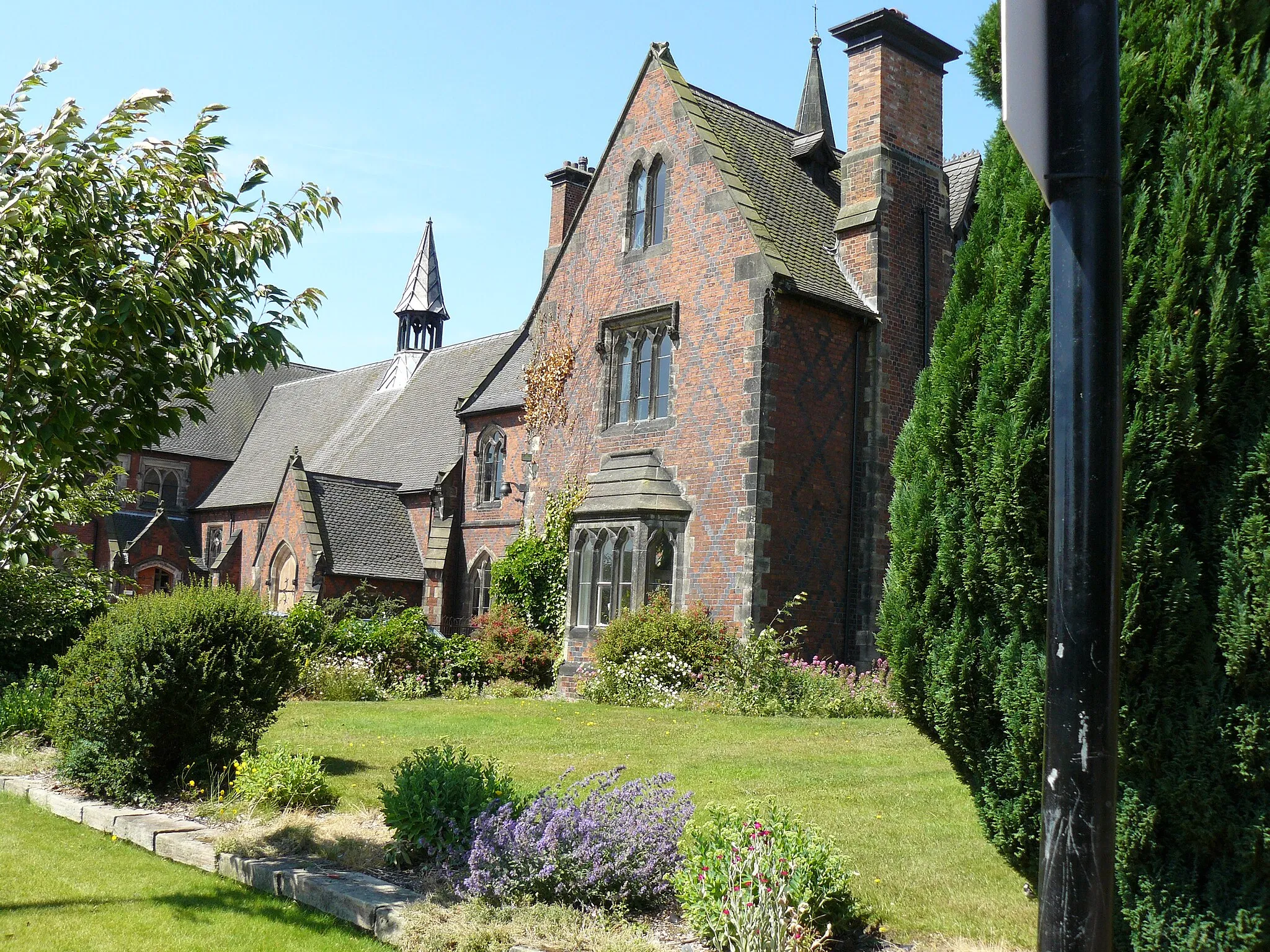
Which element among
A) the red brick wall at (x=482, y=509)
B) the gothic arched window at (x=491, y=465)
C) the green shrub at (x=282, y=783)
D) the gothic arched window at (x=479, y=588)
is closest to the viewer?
the green shrub at (x=282, y=783)

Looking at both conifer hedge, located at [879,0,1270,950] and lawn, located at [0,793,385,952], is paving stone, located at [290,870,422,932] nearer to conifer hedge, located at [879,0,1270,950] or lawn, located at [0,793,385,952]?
lawn, located at [0,793,385,952]

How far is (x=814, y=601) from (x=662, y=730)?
5.61m

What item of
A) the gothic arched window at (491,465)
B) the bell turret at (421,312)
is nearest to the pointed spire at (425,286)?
the bell turret at (421,312)

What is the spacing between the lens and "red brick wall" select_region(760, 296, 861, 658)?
1753cm

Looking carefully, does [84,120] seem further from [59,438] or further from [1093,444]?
[1093,444]

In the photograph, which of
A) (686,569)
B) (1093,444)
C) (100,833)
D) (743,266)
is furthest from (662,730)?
(1093,444)

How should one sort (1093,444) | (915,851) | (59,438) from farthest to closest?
(915,851), (59,438), (1093,444)

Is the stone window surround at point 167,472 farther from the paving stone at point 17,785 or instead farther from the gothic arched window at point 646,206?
the paving stone at point 17,785

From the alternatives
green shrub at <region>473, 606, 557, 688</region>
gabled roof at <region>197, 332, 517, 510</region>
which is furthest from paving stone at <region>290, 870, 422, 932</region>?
gabled roof at <region>197, 332, 517, 510</region>

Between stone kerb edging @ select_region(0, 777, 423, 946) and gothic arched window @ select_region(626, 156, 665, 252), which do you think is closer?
stone kerb edging @ select_region(0, 777, 423, 946)

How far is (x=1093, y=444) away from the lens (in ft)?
8.06

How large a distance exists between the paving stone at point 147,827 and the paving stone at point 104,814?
60mm

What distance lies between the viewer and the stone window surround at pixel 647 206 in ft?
64.5

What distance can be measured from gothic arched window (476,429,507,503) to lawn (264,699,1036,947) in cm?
1042
